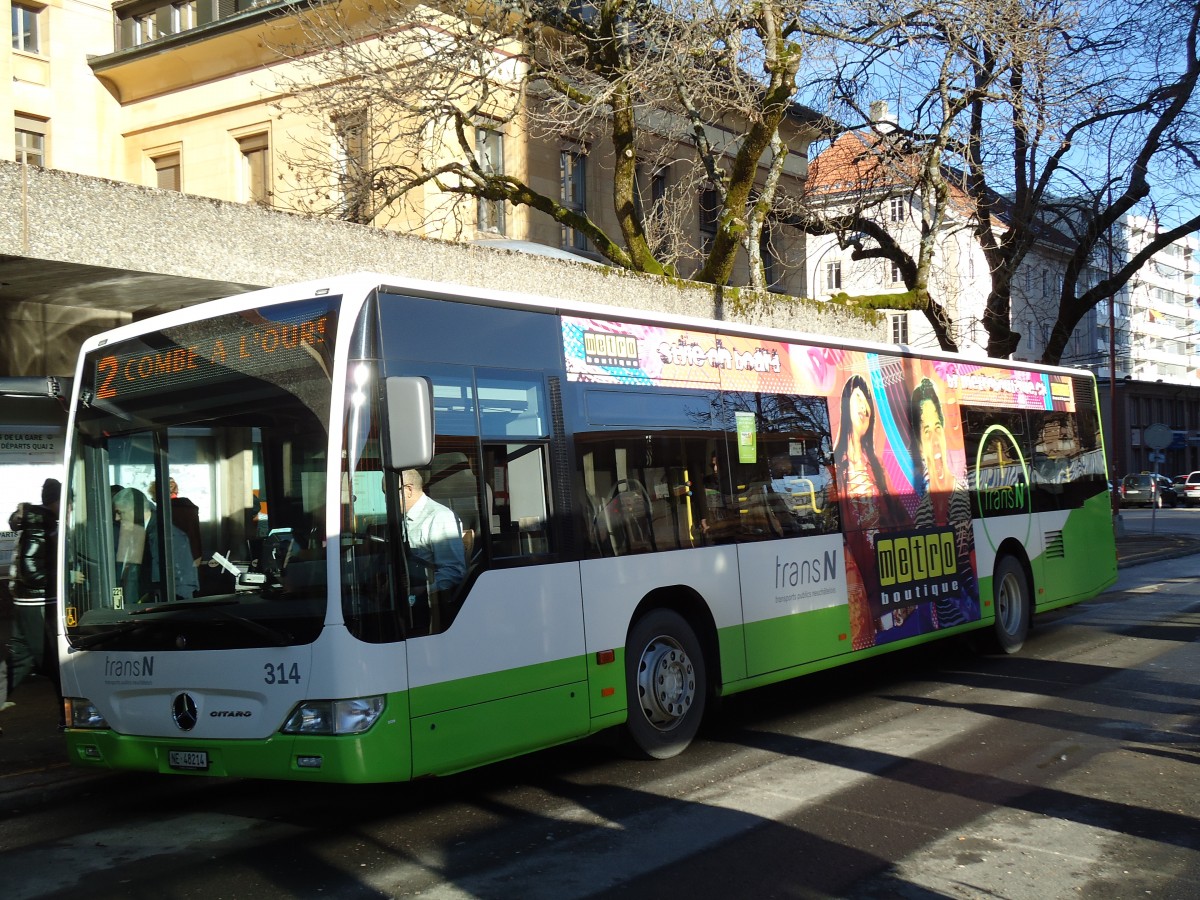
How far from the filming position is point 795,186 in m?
36.1

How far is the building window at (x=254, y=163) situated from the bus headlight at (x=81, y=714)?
82.5 ft

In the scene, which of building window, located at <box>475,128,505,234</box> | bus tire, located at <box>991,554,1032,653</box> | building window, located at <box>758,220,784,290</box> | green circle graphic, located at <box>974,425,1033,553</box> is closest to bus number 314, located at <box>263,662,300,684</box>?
Result: green circle graphic, located at <box>974,425,1033,553</box>

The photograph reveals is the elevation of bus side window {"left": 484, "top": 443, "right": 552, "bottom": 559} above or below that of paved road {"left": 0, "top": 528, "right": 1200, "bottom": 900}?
above

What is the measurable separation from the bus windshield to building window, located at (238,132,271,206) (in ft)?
81.5

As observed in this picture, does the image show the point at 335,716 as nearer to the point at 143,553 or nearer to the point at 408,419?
the point at 408,419

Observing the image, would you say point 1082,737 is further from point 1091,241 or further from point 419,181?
point 1091,241

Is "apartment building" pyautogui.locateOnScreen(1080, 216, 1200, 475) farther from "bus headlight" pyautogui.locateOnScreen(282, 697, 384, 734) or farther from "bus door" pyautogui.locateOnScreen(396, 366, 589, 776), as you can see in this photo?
"bus headlight" pyautogui.locateOnScreen(282, 697, 384, 734)

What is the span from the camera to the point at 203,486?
21.7 feet

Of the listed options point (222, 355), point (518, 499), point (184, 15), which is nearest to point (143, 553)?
point (222, 355)

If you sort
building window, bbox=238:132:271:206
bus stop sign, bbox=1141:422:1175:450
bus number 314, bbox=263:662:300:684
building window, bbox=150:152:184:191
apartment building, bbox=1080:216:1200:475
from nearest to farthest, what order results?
bus number 314, bbox=263:662:300:684 → building window, bbox=238:132:271:206 → building window, bbox=150:152:184:191 → bus stop sign, bbox=1141:422:1175:450 → apartment building, bbox=1080:216:1200:475

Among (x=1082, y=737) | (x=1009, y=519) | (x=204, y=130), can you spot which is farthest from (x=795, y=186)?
(x=1082, y=737)

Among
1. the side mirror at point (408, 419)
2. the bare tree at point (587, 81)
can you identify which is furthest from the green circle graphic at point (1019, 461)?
the side mirror at point (408, 419)

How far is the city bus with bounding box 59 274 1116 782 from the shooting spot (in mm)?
6168

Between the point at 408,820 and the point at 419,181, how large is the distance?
13746 millimetres
